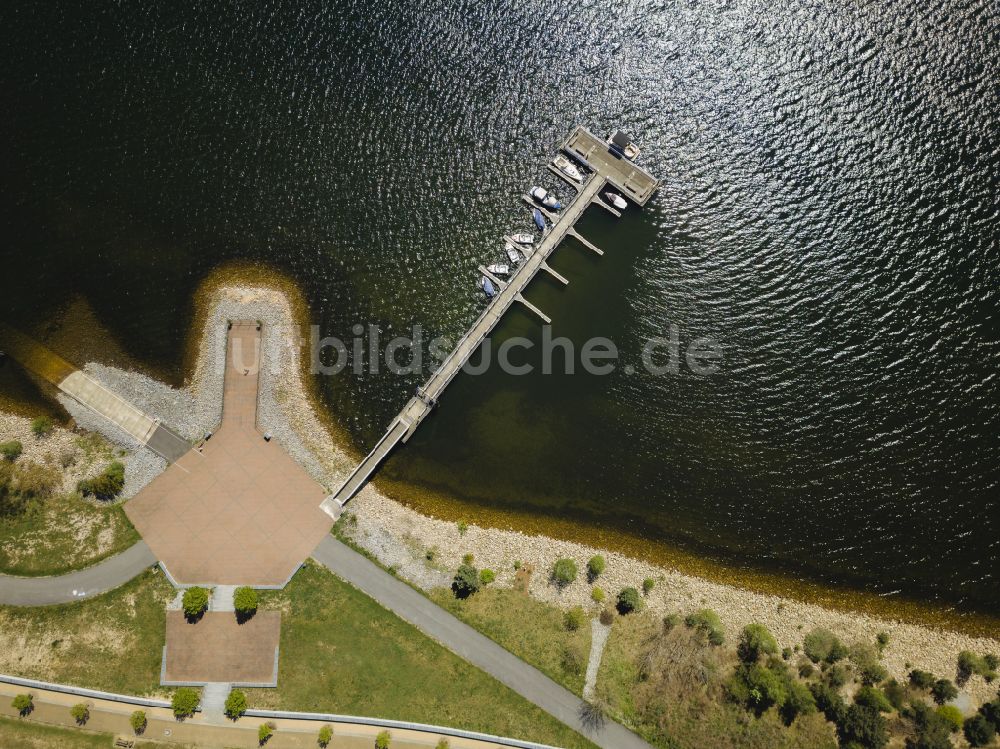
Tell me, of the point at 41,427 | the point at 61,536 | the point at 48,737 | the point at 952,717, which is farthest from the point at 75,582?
the point at 952,717

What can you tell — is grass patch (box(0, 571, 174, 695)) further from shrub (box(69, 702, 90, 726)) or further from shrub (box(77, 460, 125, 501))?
shrub (box(77, 460, 125, 501))

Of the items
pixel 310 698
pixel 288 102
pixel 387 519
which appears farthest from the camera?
pixel 288 102

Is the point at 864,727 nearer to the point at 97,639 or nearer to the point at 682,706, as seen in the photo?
the point at 682,706

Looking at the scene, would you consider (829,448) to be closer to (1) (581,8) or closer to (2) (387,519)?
(2) (387,519)

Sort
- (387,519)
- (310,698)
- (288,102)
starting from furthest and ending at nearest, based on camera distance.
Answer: (288,102) < (387,519) < (310,698)

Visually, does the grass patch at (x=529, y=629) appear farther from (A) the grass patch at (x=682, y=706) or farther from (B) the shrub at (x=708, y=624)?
(B) the shrub at (x=708, y=624)

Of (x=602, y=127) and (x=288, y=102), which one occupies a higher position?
(x=602, y=127)

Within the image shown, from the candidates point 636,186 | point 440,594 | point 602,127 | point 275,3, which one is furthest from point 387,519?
point 275,3

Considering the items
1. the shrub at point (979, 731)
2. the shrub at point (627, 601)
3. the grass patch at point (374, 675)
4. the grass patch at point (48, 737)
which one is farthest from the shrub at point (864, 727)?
the grass patch at point (48, 737)

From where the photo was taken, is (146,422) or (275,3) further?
(275,3)
